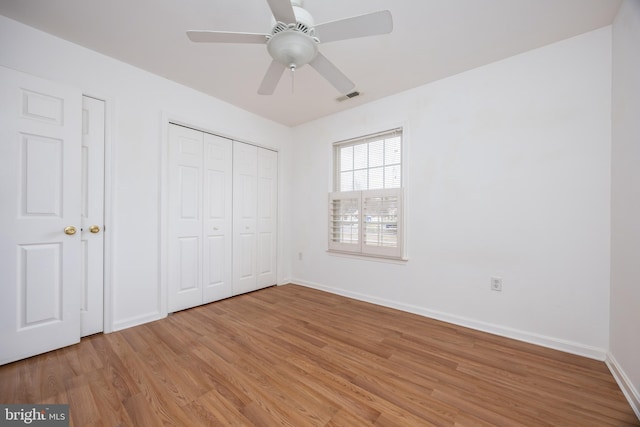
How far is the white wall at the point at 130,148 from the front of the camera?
2174 millimetres

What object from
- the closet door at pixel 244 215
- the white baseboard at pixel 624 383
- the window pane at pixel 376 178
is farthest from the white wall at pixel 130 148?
the white baseboard at pixel 624 383

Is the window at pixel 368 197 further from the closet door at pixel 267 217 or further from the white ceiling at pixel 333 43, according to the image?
the closet door at pixel 267 217

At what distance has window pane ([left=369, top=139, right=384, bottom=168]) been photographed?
321 centimetres

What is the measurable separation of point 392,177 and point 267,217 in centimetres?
194

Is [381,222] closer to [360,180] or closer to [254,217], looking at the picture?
[360,180]

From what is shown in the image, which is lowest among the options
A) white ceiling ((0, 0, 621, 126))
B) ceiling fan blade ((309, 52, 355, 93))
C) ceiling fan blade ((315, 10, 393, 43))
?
ceiling fan blade ((309, 52, 355, 93))

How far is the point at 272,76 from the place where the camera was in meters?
1.80

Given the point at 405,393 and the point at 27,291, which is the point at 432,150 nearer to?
the point at 405,393

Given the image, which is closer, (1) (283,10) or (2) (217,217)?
(1) (283,10)

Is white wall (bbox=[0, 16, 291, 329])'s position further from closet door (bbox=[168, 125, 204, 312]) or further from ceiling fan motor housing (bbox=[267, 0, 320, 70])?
ceiling fan motor housing (bbox=[267, 0, 320, 70])

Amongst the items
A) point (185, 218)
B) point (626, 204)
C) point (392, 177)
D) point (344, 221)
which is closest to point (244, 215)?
point (185, 218)

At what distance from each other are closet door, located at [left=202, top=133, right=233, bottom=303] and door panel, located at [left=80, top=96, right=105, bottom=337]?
3.20 feet

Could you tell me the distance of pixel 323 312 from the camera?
9.30ft

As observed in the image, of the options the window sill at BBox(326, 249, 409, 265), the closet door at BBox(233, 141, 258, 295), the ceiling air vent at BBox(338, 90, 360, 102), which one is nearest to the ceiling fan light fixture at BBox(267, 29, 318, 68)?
the ceiling air vent at BBox(338, 90, 360, 102)
